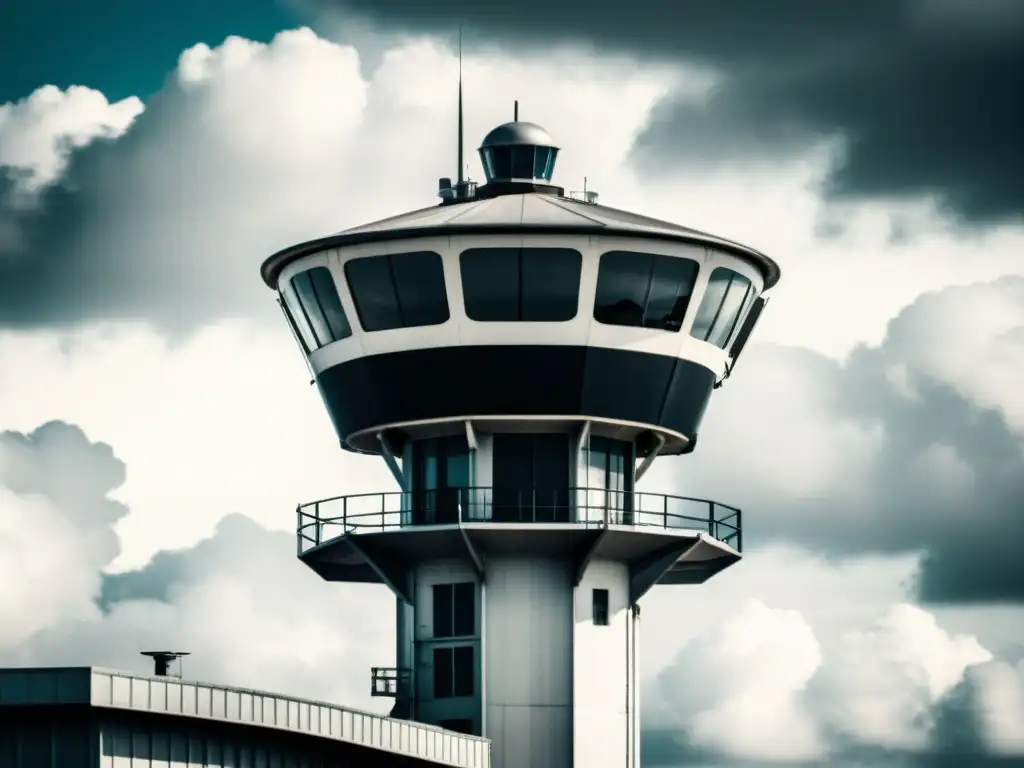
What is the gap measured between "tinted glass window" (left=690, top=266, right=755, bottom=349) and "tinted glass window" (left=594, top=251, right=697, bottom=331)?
2.18ft

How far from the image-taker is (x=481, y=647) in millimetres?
58812

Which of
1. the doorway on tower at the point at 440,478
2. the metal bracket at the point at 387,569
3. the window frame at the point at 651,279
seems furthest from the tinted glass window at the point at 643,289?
the metal bracket at the point at 387,569

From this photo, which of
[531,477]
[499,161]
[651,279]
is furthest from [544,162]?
[531,477]

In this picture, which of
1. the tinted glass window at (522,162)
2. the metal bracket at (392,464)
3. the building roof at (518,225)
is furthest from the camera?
the tinted glass window at (522,162)

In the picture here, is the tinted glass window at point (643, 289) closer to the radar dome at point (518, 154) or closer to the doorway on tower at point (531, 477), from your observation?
the doorway on tower at point (531, 477)

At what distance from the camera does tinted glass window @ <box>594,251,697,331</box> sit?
58219mm

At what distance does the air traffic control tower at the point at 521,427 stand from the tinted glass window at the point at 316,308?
0.08m

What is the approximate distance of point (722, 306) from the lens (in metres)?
60.2

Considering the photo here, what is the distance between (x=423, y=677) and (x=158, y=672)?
33.5ft

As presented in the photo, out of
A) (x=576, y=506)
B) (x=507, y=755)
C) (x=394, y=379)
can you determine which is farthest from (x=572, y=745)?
(x=394, y=379)

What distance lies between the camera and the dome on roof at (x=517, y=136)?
62.8 m

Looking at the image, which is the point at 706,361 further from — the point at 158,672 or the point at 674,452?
the point at 158,672

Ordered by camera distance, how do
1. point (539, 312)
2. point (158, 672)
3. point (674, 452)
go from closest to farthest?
point (158, 672) → point (539, 312) → point (674, 452)

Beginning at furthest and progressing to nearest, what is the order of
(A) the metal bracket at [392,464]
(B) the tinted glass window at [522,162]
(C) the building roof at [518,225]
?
1. (B) the tinted glass window at [522,162]
2. (A) the metal bracket at [392,464]
3. (C) the building roof at [518,225]
